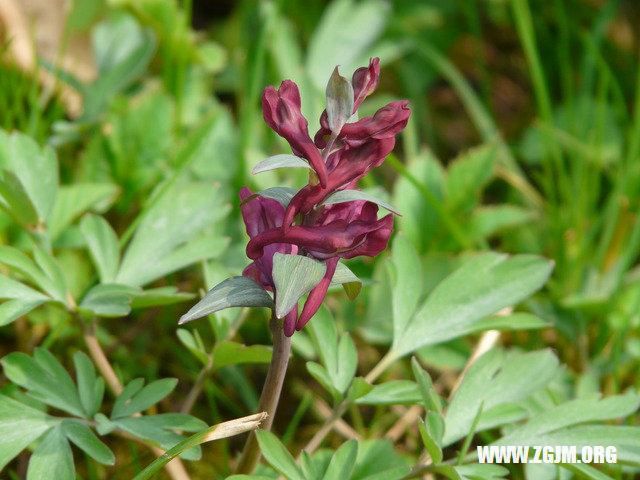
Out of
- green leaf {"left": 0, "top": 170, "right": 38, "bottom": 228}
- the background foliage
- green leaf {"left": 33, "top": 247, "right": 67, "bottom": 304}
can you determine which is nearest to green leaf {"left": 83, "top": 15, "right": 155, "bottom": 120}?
the background foliage

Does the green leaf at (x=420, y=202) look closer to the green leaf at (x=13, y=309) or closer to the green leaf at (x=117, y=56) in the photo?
the green leaf at (x=117, y=56)

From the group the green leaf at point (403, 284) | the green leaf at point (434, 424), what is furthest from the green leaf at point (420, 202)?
the green leaf at point (434, 424)

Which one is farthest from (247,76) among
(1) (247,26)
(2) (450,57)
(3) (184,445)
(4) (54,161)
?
(3) (184,445)

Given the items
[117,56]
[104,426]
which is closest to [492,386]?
[104,426]

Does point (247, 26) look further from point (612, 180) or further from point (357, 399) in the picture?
point (357, 399)

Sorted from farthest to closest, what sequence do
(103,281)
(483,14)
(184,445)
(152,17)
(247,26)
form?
(483,14)
(247,26)
(152,17)
(103,281)
(184,445)
